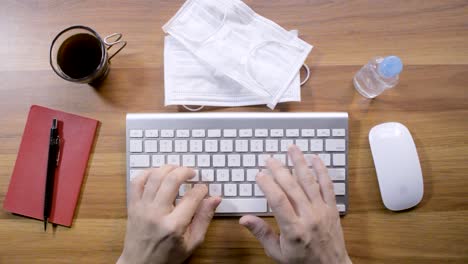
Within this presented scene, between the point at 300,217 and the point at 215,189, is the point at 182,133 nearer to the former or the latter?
the point at 215,189

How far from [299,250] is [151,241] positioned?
25 cm

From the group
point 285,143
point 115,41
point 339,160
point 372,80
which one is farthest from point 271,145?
point 115,41

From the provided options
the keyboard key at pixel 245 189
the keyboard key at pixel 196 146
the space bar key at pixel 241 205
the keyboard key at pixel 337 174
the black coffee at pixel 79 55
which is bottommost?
the space bar key at pixel 241 205

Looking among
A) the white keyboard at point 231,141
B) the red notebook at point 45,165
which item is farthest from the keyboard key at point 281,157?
the red notebook at point 45,165

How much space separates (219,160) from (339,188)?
0.74 ft

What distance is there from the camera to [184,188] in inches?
26.7

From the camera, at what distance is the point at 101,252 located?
0.70 meters

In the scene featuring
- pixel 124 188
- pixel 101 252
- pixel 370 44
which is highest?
pixel 370 44

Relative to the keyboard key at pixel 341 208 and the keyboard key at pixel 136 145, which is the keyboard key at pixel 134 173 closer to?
the keyboard key at pixel 136 145

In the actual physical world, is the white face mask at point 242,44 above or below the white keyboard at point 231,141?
above

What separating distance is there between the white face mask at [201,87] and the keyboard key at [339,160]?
13cm

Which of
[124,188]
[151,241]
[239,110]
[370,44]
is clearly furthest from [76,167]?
[370,44]

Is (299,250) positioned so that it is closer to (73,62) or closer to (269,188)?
(269,188)

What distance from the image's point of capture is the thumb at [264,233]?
646mm
